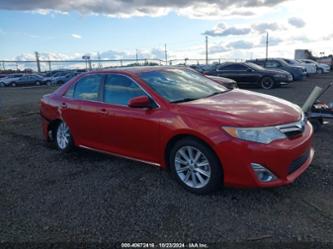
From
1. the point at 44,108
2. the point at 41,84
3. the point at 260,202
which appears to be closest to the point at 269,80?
the point at 44,108

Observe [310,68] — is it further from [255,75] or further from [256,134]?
[256,134]

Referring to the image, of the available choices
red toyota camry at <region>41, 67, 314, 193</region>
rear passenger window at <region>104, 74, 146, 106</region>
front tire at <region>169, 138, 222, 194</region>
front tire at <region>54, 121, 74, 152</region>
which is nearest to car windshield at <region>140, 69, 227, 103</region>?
Answer: red toyota camry at <region>41, 67, 314, 193</region>

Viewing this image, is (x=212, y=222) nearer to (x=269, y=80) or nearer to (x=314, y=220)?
(x=314, y=220)

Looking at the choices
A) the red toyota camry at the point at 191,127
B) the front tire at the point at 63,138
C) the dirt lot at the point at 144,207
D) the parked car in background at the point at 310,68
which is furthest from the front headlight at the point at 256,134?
the parked car in background at the point at 310,68

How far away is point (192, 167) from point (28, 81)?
125 ft

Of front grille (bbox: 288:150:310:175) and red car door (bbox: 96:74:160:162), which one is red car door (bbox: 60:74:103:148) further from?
front grille (bbox: 288:150:310:175)

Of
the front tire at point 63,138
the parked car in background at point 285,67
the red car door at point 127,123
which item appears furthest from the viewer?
the parked car in background at point 285,67

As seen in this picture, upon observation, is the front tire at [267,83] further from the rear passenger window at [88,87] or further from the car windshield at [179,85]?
the rear passenger window at [88,87]

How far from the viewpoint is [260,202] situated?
3.88 metres

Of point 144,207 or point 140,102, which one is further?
point 140,102

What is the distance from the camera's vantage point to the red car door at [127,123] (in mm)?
4496

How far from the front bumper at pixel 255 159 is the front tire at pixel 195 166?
141mm

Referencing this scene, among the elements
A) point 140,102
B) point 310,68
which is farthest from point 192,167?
point 310,68

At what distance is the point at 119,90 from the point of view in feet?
16.6
